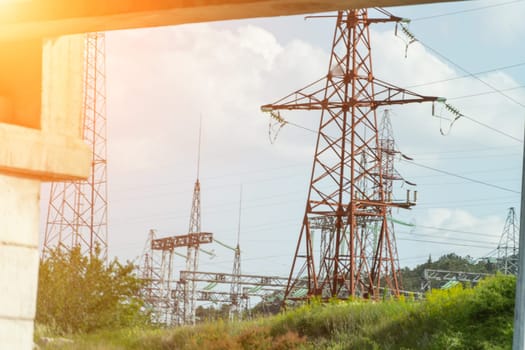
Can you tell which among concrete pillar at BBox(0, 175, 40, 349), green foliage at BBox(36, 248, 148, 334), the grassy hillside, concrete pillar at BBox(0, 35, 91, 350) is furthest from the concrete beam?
green foliage at BBox(36, 248, 148, 334)

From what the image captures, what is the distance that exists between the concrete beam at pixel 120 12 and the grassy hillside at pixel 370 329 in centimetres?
1323

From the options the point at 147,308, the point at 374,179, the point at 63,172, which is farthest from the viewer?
the point at 374,179

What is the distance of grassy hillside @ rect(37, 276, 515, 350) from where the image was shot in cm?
1719

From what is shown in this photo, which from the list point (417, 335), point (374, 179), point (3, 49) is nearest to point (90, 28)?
point (3, 49)

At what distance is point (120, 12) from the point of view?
453 centimetres

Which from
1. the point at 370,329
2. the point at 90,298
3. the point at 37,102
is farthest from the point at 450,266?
the point at 37,102

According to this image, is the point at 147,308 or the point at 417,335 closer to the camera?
the point at 417,335

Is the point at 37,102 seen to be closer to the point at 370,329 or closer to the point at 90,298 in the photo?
the point at 370,329

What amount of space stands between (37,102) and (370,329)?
15303 millimetres

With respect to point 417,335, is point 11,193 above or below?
above

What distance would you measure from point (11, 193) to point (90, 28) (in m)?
0.97

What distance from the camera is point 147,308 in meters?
27.9

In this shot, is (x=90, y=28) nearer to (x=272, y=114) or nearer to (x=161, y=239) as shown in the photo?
(x=272, y=114)

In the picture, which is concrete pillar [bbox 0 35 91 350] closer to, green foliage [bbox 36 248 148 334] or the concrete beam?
the concrete beam
